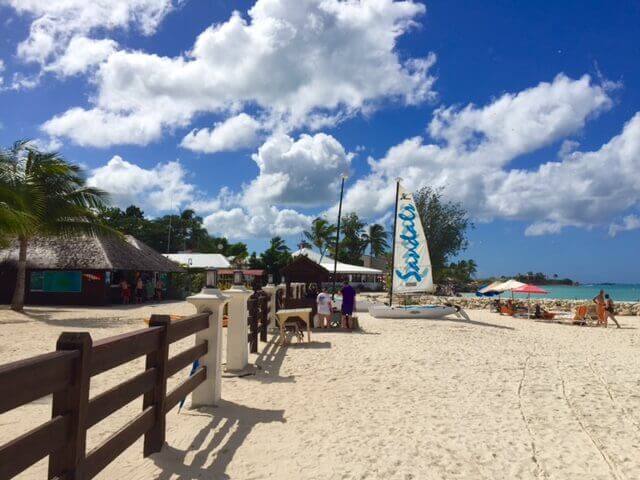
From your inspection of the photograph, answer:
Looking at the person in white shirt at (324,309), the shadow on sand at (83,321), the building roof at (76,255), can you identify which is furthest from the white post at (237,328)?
the building roof at (76,255)

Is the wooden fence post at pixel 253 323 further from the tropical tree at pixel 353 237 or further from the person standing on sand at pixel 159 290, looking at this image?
the tropical tree at pixel 353 237

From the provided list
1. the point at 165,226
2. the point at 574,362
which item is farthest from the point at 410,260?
the point at 165,226

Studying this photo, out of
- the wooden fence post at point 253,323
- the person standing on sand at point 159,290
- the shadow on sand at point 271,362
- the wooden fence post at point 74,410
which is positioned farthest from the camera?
the person standing on sand at point 159,290

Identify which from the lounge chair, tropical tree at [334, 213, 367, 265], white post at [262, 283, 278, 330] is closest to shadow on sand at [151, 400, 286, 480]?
white post at [262, 283, 278, 330]

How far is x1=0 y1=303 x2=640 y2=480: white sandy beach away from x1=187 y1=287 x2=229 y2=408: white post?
17 centimetres

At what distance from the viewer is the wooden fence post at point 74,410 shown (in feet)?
7.58

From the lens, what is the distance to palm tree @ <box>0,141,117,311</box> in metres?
Answer: 17.2

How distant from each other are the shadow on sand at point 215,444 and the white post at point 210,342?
13 centimetres

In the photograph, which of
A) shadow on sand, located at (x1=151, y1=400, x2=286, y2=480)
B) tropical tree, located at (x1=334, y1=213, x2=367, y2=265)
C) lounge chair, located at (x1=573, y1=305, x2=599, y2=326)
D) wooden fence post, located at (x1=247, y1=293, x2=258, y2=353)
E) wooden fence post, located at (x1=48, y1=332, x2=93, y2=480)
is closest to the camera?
wooden fence post, located at (x1=48, y1=332, x2=93, y2=480)

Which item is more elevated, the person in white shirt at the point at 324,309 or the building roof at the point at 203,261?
A: the building roof at the point at 203,261

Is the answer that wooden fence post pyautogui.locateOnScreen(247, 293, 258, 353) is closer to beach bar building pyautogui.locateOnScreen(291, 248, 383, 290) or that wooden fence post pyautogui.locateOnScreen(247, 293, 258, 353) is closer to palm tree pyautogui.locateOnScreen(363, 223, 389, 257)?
beach bar building pyautogui.locateOnScreen(291, 248, 383, 290)

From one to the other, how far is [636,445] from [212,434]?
3.74 m

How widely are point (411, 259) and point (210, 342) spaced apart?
50.1 feet

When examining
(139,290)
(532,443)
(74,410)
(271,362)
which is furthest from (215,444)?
(139,290)
